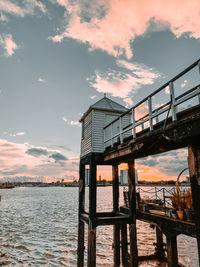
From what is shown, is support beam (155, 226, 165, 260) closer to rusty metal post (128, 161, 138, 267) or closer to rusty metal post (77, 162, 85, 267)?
rusty metal post (128, 161, 138, 267)

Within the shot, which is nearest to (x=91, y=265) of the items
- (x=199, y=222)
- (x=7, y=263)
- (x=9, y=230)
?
(x=199, y=222)

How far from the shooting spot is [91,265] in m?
8.28

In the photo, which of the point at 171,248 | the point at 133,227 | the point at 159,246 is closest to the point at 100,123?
the point at 133,227

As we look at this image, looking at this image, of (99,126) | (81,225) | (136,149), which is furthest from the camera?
(81,225)

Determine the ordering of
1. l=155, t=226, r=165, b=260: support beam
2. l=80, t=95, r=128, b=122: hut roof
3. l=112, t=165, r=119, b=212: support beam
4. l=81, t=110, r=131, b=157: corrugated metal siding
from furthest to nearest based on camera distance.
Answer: l=155, t=226, r=165, b=260: support beam → l=112, t=165, r=119, b=212: support beam → l=80, t=95, r=128, b=122: hut roof → l=81, t=110, r=131, b=157: corrugated metal siding

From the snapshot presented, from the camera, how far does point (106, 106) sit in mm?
11352

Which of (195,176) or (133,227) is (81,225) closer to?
(133,227)

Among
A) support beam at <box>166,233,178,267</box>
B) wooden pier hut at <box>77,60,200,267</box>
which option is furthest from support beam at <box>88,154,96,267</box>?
support beam at <box>166,233,178,267</box>

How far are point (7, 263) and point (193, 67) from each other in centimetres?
1624

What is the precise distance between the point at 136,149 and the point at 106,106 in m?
5.29

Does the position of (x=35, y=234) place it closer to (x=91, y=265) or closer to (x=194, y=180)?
(x=91, y=265)

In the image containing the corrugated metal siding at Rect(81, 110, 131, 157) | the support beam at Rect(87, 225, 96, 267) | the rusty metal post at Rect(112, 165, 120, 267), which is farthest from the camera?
the rusty metal post at Rect(112, 165, 120, 267)

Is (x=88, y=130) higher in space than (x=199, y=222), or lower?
higher

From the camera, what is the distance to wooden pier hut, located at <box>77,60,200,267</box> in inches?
187
